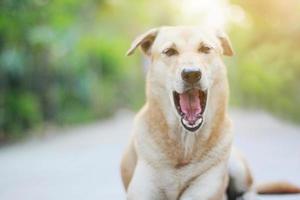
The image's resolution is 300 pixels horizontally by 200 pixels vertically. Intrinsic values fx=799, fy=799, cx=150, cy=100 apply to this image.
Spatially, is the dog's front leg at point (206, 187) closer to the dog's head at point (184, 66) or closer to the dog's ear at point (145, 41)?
the dog's head at point (184, 66)

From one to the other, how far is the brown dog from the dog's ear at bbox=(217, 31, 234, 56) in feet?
0.20

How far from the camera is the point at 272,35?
1571cm

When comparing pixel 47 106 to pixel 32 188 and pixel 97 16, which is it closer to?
pixel 97 16

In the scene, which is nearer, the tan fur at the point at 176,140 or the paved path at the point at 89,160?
the tan fur at the point at 176,140

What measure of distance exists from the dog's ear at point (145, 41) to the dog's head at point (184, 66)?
153mm

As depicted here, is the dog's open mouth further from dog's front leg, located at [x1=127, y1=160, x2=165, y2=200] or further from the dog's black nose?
dog's front leg, located at [x1=127, y1=160, x2=165, y2=200]

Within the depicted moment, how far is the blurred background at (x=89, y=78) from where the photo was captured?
43.2 feet

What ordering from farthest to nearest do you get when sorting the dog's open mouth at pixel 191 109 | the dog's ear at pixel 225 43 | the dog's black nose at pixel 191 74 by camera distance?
the dog's ear at pixel 225 43 → the dog's open mouth at pixel 191 109 → the dog's black nose at pixel 191 74

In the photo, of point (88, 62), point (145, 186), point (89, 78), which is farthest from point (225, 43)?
point (88, 62)

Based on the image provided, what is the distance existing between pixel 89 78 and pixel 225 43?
14.5 m

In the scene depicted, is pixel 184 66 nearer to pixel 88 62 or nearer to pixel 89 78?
pixel 89 78

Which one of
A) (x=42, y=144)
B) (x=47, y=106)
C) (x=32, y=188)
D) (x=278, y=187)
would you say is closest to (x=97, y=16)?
(x=47, y=106)

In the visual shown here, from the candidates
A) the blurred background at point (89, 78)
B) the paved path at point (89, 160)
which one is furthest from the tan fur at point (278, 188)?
the blurred background at point (89, 78)

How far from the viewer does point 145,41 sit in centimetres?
561
